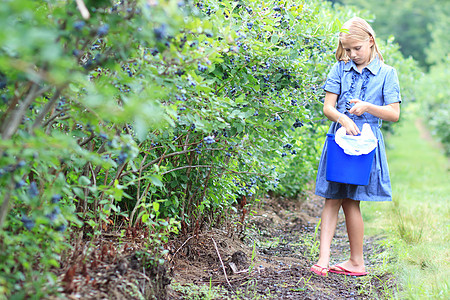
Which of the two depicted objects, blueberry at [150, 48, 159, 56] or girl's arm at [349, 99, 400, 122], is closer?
blueberry at [150, 48, 159, 56]

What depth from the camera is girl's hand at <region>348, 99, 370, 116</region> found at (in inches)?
116

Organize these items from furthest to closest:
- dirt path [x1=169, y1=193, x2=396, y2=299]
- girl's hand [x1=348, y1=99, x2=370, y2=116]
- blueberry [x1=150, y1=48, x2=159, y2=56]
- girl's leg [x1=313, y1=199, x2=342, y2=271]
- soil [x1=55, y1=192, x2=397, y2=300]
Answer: girl's leg [x1=313, y1=199, x2=342, y2=271], girl's hand [x1=348, y1=99, x2=370, y2=116], dirt path [x1=169, y1=193, x2=396, y2=299], soil [x1=55, y1=192, x2=397, y2=300], blueberry [x1=150, y1=48, x2=159, y2=56]

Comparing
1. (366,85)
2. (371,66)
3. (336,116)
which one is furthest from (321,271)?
(371,66)

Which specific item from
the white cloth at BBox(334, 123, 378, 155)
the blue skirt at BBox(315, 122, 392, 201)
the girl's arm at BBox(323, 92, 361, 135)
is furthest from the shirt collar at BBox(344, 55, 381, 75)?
the white cloth at BBox(334, 123, 378, 155)

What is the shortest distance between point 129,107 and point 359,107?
76.8 inches

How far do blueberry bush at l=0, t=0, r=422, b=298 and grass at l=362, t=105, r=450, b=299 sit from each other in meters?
1.20

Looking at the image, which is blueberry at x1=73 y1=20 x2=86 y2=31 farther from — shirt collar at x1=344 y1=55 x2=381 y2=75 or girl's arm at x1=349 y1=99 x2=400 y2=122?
shirt collar at x1=344 y1=55 x2=381 y2=75

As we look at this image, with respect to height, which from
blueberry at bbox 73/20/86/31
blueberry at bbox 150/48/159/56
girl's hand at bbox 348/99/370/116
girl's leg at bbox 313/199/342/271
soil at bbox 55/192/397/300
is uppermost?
girl's hand at bbox 348/99/370/116

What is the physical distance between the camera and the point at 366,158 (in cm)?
299

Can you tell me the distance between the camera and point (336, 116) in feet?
10.1

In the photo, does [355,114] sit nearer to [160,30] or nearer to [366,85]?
[366,85]

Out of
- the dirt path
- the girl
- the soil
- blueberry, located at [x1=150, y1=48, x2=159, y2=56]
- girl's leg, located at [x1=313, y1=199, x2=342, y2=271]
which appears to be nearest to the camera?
blueberry, located at [x1=150, y1=48, x2=159, y2=56]

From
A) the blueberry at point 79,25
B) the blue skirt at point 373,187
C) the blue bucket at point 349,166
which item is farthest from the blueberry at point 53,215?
the blue skirt at point 373,187

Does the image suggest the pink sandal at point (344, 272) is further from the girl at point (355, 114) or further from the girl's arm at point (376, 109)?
the girl's arm at point (376, 109)
